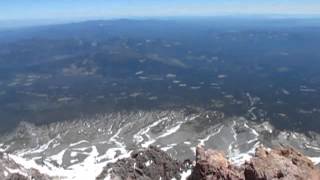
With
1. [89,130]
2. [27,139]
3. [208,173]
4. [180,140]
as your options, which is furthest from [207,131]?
[208,173]

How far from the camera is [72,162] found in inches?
4931

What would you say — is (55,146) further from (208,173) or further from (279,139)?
(208,173)

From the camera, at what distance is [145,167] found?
9981 cm

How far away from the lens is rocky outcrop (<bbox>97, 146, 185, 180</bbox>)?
94125 millimetres

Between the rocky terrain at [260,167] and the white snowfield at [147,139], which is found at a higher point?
the rocky terrain at [260,167]

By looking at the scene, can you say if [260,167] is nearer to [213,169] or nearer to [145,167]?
[213,169]

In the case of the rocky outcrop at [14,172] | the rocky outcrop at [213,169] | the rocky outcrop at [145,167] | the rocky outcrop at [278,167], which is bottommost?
the rocky outcrop at [145,167]

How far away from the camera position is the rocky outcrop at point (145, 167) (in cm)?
9412

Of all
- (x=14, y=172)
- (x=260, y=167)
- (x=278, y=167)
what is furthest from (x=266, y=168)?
(x=14, y=172)

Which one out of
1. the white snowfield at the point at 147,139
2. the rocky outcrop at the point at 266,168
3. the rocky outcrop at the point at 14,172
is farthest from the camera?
the white snowfield at the point at 147,139

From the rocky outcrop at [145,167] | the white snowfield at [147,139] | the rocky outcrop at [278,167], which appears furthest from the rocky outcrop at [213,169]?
the white snowfield at [147,139]

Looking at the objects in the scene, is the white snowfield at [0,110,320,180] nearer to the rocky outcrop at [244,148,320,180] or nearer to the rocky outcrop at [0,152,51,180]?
the rocky outcrop at [0,152,51,180]

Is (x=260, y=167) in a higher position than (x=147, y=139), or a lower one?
higher

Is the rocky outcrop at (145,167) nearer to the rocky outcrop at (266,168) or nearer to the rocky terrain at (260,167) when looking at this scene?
the rocky terrain at (260,167)
